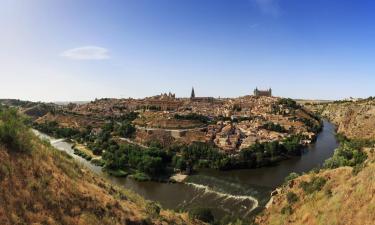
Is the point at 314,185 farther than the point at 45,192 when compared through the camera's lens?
Yes

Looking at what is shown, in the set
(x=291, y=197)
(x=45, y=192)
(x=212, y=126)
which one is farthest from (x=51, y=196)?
(x=212, y=126)

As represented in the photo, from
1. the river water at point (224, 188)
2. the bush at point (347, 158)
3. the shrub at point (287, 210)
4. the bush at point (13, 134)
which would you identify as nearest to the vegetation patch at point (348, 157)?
the bush at point (347, 158)

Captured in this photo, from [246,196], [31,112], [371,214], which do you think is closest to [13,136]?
[371,214]

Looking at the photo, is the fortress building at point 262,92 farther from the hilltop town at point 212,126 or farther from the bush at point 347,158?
the bush at point 347,158

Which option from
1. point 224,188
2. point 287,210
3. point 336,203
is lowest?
point 224,188

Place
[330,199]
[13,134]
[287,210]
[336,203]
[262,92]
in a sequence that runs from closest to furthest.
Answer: [13,134] → [336,203] → [330,199] → [287,210] → [262,92]

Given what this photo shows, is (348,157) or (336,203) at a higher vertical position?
(336,203)

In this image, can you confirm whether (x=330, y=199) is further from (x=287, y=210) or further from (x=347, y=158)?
A: (x=347, y=158)

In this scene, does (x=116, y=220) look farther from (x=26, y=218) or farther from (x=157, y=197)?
(x=157, y=197)
